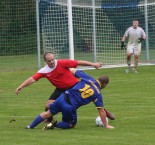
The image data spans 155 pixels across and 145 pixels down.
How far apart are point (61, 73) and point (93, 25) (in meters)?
15.8

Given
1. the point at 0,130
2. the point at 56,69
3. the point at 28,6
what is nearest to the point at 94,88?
the point at 56,69

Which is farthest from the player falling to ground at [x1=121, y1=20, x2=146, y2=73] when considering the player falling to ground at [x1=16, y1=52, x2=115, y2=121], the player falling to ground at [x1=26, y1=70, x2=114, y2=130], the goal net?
the player falling to ground at [x1=26, y1=70, x2=114, y2=130]

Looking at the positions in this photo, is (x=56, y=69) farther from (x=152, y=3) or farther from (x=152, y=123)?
(x=152, y=3)

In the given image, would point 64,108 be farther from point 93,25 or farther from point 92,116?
point 93,25

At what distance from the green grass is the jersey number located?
64 centimetres

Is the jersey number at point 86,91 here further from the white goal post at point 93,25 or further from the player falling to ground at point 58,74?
the white goal post at point 93,25

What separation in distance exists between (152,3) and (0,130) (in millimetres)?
18204

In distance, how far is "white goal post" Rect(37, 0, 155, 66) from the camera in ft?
93.2

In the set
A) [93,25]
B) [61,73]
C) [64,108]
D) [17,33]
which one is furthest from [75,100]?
[17,33]

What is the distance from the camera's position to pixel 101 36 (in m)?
29.4

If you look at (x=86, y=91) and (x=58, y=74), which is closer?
(x=86, y=91)

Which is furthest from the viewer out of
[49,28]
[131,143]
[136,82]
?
[49,28]

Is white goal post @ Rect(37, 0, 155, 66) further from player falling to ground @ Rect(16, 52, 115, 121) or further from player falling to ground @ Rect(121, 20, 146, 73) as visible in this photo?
player falling to ground @ Rect(16, 52, 115, 121)

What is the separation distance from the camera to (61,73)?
44.2 ft
